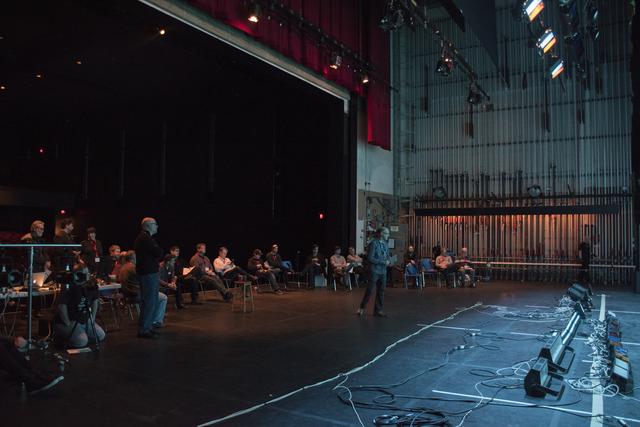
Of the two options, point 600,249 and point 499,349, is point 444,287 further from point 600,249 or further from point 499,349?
point 499,349

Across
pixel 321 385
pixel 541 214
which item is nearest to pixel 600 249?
pixel 541 214

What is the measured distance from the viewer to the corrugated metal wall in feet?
46.2

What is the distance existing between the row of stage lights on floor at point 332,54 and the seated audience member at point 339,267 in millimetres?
4469

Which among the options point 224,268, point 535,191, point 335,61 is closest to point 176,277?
point 224,268

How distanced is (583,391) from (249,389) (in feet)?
8.73

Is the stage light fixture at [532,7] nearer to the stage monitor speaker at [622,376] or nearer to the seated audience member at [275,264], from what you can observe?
the stage monitor speaker at [622,376]

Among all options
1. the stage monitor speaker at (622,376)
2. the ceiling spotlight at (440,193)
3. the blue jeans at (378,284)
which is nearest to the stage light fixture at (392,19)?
the blue jeans at (378,284)

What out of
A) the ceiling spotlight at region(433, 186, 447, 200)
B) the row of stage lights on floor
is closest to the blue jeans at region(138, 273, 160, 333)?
the row of stage lights on floor

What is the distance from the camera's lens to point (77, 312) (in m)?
5.19

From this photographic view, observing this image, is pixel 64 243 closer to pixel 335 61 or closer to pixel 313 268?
pixel 313 268

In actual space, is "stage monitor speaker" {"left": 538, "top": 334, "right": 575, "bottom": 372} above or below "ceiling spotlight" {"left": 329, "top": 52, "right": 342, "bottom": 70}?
below

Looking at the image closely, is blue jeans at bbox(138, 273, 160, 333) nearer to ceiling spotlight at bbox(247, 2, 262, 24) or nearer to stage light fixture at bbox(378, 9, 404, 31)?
ceiling spotlight at bbox(247, 2, 262, 24)

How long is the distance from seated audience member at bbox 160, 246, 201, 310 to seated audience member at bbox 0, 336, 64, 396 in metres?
4.03

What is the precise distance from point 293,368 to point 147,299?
7.70ft
